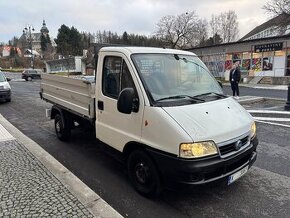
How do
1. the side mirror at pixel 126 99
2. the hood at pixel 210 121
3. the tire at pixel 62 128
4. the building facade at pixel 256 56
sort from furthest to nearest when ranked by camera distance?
the building facade at pixel 256 56 → the tire at pixel 62 128 → the side mirror at pixel 126 99 → the hood at pixel 210 121

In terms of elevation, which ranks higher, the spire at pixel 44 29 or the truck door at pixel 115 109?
the spire at pixel 44 29

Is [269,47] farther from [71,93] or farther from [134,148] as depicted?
[134,148]

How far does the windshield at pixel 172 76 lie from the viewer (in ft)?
13.7

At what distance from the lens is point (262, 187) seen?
448 cm

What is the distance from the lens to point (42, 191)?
418 centimetres

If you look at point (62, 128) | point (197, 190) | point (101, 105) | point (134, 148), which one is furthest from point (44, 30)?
point (197, 190)

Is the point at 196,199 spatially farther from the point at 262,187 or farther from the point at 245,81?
the point at 245,81

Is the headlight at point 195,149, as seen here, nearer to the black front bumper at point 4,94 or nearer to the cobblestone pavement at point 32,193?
the cobblestone pavement at point 32,193

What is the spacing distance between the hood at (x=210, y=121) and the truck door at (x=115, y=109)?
61 centimetres

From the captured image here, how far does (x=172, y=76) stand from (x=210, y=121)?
99 cm

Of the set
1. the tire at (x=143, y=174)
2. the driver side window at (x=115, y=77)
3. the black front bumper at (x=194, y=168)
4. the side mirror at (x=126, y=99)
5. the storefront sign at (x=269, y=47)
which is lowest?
the tire at (x=143, y=174)

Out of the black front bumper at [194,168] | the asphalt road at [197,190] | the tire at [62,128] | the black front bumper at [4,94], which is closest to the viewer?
the black front bumper at [194,168]

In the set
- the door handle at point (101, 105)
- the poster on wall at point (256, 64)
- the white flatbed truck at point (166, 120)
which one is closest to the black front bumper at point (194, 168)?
the white flatbed truck at point (166, 120)

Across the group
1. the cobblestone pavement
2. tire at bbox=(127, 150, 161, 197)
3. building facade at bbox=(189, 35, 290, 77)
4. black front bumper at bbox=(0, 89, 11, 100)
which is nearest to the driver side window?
tire at bbox=(127, 150, 161, 197)
